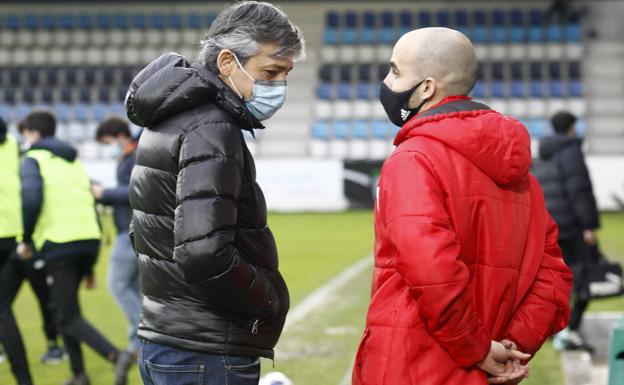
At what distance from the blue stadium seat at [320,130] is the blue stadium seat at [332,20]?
3.40 meters

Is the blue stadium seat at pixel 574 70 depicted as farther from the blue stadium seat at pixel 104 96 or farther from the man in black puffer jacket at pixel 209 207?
the man in black puffer jacket at pixel 209 207

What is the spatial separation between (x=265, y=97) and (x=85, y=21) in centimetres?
2928

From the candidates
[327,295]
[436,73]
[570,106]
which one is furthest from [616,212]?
[436,73]

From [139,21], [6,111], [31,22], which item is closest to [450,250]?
[6,111]

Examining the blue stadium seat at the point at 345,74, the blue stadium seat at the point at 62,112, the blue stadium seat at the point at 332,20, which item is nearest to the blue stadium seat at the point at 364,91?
the blue stadium seat at the point at 345,74

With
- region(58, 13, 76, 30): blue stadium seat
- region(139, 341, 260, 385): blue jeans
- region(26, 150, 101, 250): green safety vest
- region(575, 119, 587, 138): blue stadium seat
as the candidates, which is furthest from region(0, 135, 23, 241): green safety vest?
region(58, 13, 76, 30): blue stadium seat

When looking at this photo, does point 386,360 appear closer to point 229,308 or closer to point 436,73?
point 229,308

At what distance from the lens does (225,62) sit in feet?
10.5

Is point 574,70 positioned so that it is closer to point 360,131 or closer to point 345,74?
point 360,131

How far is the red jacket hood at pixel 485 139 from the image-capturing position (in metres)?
2.90

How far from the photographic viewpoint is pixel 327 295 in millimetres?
11156

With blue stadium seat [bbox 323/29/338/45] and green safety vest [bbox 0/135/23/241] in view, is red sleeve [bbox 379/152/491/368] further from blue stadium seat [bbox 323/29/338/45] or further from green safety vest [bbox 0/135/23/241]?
blue stadium seat [bbox 323/29/338/45]

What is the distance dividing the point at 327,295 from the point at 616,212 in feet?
42.7

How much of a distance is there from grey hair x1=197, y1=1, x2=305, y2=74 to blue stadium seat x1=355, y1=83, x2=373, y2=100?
2558 centimetres
